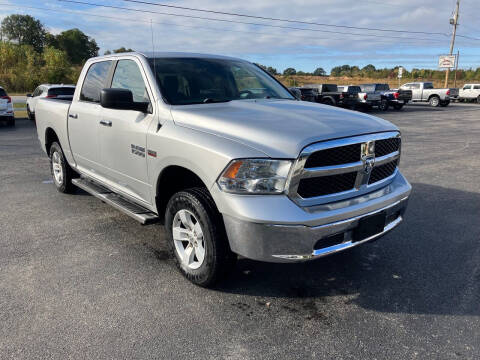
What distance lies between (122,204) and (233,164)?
1852 mm

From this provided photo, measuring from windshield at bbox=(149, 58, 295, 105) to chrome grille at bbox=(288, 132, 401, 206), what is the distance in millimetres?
1478

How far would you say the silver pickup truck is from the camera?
2.83 metres

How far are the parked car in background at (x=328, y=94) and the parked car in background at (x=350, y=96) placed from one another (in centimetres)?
25

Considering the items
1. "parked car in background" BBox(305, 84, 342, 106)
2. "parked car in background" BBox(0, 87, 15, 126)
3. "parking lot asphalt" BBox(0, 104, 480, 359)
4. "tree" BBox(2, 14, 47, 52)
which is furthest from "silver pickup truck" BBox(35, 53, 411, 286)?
"tree" BBox(2, 14, 47, 52)

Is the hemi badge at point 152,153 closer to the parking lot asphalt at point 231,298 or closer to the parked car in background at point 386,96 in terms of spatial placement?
the parking lot asphalt at point 231,298

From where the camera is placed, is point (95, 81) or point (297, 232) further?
point (95, 81)

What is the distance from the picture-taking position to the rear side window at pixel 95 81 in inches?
189

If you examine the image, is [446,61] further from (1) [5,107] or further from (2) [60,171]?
(2) [60,171]

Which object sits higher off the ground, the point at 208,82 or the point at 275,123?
the point at 208,82

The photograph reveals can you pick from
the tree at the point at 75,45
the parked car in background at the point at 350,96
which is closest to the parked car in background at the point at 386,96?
the parked car in background at the point at 350,96

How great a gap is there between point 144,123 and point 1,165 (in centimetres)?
605

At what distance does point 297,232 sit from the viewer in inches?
110

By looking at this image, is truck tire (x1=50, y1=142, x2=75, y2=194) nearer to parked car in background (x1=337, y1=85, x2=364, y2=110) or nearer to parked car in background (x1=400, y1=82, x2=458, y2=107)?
parked car in background (x1=337, y1=85, x2=364, y2=110)

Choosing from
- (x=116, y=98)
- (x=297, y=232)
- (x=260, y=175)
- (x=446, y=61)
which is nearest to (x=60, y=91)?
(x=116, y=98)
